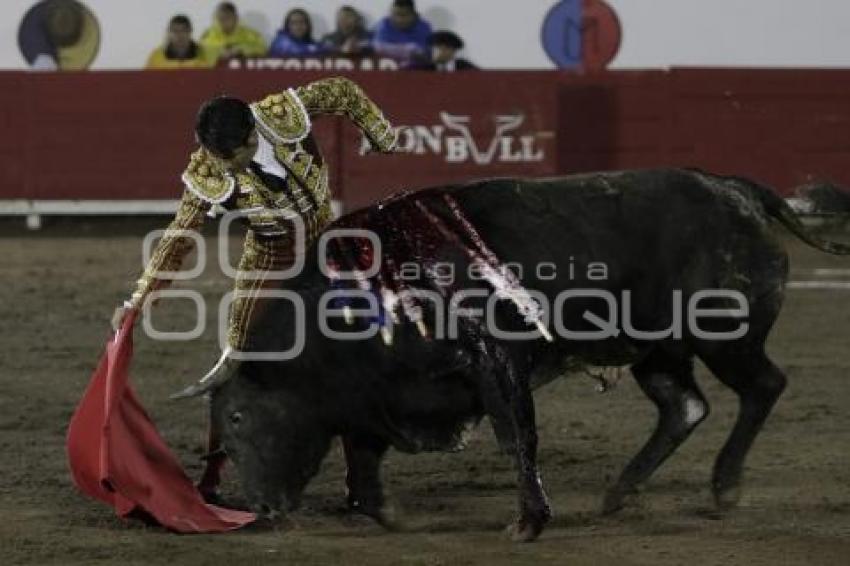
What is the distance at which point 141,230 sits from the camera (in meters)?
12.7

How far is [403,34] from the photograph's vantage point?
1320 cm

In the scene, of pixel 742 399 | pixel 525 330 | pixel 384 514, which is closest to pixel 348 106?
pixel 525 330

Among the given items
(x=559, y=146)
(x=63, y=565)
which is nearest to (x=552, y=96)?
(x=559, y=146)

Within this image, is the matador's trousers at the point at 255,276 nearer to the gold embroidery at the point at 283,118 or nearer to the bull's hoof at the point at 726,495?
the gold embroidery at the point at 283,118

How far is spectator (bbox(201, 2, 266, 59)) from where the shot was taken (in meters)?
13.2

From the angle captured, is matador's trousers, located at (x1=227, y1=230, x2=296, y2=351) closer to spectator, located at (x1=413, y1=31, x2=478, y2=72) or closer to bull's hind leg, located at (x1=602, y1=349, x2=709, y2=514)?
bull's hind leg, located at (x1=602, y1=349, x2=709, y2=514)

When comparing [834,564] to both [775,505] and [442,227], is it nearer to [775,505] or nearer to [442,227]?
[775,505]

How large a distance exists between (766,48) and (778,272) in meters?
9.82

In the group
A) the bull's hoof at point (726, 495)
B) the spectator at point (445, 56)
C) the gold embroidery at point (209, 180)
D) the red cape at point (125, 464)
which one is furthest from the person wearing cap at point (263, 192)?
the spectator at point (445, 56)

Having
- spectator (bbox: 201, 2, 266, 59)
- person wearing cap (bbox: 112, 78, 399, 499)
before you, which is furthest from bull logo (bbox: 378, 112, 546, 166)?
person wearing cap (bbox: 112, 78, 399, 499)

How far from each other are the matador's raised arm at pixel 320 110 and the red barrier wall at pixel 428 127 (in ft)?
23.5

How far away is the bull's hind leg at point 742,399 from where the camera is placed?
5254mm

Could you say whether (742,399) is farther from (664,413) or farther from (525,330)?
(525,330)

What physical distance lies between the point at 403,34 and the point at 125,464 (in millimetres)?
8327
